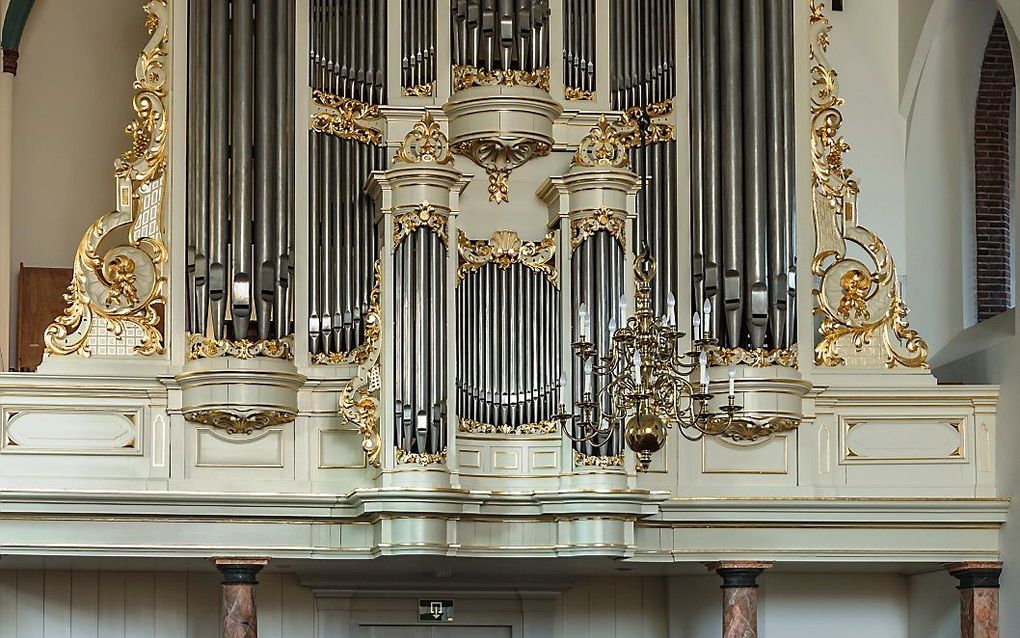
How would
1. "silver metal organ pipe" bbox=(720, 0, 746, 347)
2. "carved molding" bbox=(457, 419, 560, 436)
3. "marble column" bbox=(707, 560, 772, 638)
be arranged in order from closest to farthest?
"carved molding" bbox=(457, 419, 560, 436)
"silver metal organ pipe" bbox=(720, 0, 746, 347)
"marble column" bbox=(707, 560, 772, 638)

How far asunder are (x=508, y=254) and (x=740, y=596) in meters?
3.60

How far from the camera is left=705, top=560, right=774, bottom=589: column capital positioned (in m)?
17.5

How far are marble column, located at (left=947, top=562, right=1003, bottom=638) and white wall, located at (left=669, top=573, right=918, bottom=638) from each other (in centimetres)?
157

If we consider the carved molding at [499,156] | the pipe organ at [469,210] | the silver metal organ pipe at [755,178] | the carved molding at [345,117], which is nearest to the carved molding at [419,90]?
the pipe organ at [469,210]

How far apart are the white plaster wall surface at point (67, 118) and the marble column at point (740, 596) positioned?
730cm

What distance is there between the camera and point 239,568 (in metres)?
16.9

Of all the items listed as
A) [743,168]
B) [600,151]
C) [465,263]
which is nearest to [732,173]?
[743,168]

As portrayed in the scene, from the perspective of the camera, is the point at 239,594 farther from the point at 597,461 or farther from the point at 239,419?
the point at 597,461

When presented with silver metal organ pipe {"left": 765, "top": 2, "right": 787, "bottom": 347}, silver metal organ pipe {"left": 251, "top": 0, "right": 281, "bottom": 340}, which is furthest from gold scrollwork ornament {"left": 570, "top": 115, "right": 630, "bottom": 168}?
silver metal organ pipe {"left": 251, "top": 0, "right": 281, "bottom": 340}

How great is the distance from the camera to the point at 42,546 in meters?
16.6

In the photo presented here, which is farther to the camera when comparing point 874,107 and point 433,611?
point 874,107

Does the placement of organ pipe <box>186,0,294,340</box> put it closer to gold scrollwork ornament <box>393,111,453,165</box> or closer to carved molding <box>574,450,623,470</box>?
gold scrollwork ornament <box>393,111,453,165</box>

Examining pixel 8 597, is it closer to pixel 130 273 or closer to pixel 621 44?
pixel 130 273

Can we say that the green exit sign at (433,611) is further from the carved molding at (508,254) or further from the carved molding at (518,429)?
the carved molding at (508,254)
